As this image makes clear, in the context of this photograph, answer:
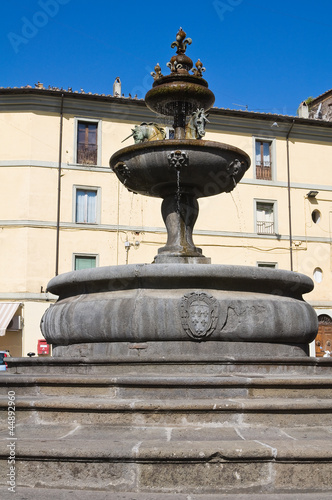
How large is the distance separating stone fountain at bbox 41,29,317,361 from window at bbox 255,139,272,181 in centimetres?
2092

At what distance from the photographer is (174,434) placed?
407cm

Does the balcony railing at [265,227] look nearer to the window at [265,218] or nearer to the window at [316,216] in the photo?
the window at [265,218]

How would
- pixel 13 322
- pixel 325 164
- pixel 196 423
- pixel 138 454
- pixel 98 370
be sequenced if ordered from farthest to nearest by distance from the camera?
pixel 325 164 < pixel 13 322 < pixel 98 370 < pixel 196 423 < pixel 138 454

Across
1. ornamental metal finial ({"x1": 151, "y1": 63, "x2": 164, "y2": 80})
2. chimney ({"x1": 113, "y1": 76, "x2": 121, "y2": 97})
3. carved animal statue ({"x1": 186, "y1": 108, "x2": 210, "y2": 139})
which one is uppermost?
chimney ({"x1": 113, "y1": 76, "x2": 121, "y2": 97})

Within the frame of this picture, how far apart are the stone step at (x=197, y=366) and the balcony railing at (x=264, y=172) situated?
23022 millimetres

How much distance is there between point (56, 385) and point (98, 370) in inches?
38.1

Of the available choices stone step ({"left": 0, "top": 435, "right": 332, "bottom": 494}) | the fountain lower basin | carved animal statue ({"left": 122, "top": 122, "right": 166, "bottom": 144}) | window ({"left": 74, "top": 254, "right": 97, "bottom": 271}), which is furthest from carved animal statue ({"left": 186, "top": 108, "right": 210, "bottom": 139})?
window ({"left": 74, "top": 254, "right": 97, "bottom": 271})

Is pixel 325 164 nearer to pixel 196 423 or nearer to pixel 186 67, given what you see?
pixel 186 67

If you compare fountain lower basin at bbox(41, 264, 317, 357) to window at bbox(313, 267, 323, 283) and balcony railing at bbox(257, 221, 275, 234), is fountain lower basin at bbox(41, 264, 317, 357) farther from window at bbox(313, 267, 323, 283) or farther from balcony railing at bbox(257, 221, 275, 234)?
window at bbox(313, 267, 323, 283)

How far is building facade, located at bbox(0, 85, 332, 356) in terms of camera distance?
974 inches

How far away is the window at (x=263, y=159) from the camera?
28.5 meters

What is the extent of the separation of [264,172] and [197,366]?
23.7m

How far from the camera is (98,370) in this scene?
5832 millimetres

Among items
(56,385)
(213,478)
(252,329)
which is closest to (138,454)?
(213,478)
